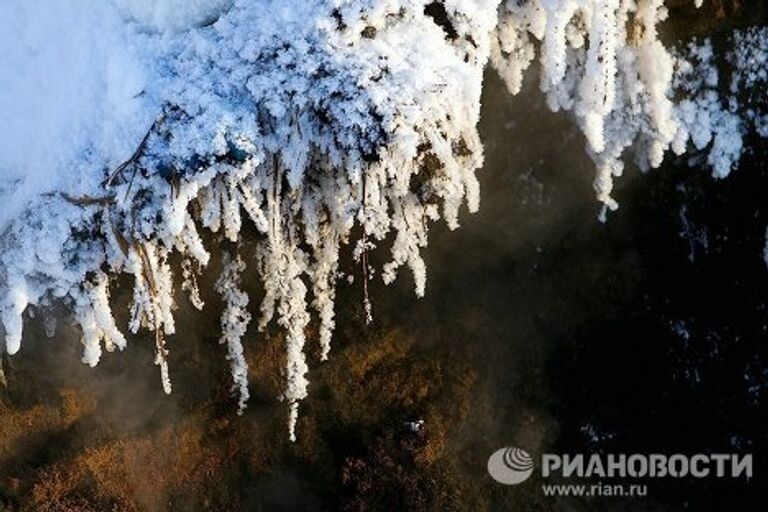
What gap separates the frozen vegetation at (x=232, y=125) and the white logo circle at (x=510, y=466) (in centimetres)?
173

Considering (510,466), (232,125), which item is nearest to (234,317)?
(232,125)

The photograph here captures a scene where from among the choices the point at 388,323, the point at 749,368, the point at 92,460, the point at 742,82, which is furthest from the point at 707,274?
the point at 92,460

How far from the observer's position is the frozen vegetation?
2.82 meters

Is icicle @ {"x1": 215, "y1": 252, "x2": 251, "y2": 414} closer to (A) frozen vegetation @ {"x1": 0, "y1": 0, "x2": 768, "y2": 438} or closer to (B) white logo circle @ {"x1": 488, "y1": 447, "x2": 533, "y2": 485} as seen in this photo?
(A) frozen vegetation @ {"x1": 0, "y1": 0, "x2": 768, "y2": 438}

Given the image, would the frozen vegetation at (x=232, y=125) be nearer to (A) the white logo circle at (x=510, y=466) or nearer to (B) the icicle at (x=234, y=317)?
(B) the icicle at (x=234, y=317)

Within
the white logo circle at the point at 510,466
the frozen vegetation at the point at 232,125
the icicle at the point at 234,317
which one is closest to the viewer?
the frozen vegetation at the point at 232,125

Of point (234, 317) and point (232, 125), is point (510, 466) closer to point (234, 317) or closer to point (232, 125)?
point (234, 317)

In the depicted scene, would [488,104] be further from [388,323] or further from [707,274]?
[707,274]

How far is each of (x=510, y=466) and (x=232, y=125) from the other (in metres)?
2.89

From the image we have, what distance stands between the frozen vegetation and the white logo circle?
5.68 ft

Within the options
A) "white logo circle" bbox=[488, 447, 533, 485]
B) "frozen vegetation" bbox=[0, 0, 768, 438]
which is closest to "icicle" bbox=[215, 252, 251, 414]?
"frozen vegetation" bbox=[0, 0, 768, 438]

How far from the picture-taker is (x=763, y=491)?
471 centimetres

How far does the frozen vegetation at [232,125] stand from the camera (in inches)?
111

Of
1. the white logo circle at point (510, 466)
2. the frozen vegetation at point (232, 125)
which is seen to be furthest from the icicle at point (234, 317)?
the white logo circle at point (510, 466)
